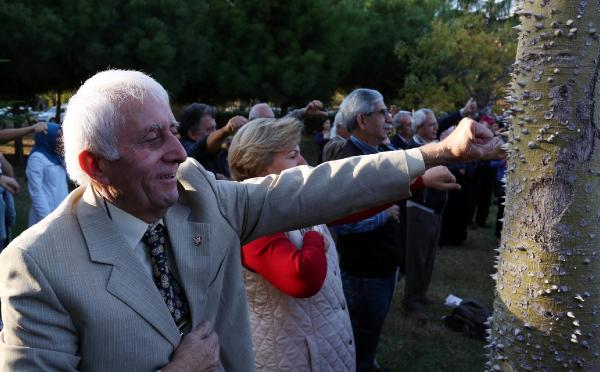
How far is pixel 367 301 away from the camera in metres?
3.99

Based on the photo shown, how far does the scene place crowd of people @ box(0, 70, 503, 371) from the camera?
143 centimetres

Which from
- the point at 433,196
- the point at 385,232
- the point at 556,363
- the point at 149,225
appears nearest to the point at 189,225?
the point at 149,225

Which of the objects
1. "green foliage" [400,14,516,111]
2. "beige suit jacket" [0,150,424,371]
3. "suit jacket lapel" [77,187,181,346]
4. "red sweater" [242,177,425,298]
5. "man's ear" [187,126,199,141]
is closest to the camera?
"beige suit jacket" [0,150,424,371]

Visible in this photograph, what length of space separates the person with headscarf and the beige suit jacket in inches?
179

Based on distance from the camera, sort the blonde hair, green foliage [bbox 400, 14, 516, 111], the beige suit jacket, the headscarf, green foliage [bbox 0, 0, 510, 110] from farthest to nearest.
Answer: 1. green foliage [bbox 400, 14, 516, 111]
2. green foliage [bbox 0, 0, 510, 110]
3. the headscarf
4. the blonde hair
5. the beige suit jacket

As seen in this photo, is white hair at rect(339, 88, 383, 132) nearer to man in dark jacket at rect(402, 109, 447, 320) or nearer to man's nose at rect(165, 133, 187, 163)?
man in dark jacket at rect(402, 109, 447, 320)

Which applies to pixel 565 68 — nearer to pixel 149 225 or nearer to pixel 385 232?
pixel 149 225

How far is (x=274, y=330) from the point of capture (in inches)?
101

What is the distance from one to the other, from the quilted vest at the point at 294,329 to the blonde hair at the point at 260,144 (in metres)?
0.40

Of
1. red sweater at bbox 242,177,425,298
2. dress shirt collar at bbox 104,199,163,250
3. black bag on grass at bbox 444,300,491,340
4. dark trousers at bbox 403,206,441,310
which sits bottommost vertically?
black bag on grass at bbox 444,300,491,340

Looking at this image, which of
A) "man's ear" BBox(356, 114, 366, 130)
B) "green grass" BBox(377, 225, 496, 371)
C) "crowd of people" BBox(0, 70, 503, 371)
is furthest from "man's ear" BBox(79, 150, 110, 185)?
"green grass" BBox(377, 225, 496, 371)

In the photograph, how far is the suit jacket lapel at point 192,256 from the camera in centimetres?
166

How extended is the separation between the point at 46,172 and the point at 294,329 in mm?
4422

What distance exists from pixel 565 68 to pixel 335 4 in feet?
68.1
